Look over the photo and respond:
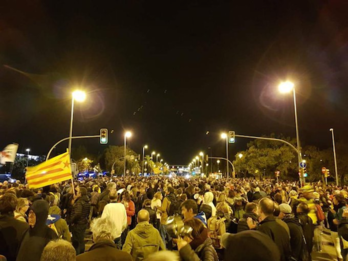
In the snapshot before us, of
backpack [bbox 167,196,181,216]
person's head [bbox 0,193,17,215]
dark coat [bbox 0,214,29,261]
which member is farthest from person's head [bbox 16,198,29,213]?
backpack [bbox 167,196,181,216]

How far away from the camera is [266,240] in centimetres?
330

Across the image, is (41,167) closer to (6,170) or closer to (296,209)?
(296,209)

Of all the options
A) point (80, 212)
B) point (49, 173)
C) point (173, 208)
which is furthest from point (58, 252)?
point (173, 208)

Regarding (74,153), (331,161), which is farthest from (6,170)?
(331,161)

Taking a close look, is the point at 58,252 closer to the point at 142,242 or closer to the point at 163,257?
the point at 163,257

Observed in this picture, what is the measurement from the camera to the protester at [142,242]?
4.72 meters

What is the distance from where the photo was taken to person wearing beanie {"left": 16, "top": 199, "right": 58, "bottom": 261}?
4031 mm

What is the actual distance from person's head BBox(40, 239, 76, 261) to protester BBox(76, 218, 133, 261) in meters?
0.85

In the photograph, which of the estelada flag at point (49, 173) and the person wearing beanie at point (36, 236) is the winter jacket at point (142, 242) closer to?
the person wearing beanie at point (36, 236)

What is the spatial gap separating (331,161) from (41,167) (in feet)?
157

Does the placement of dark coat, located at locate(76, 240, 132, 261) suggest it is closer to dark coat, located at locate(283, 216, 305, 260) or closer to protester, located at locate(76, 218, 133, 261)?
protester, located at locate(76, 218, 133, 261)

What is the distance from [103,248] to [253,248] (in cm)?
155

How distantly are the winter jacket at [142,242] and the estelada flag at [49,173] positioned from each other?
4.97m

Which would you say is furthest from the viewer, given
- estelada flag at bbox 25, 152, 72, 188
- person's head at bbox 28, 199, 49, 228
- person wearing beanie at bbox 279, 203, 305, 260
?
estelada flag at bbox 25, 152, 72, 188
